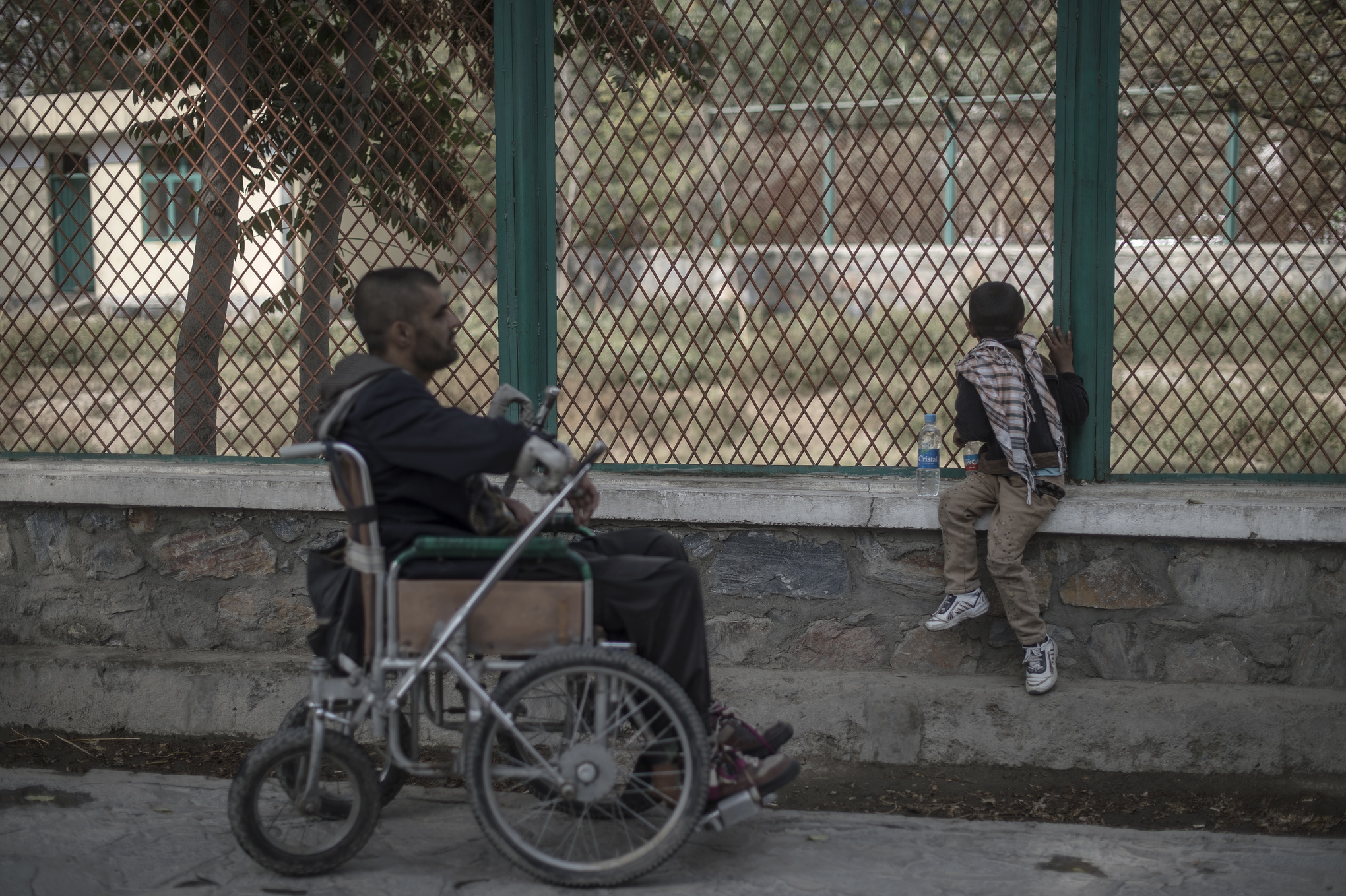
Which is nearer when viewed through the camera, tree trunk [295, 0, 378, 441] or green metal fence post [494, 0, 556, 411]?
green metal fence post [494, 0, 556, 411]

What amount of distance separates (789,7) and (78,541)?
10.1m

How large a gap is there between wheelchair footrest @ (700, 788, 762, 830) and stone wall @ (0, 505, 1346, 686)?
4.10 feet

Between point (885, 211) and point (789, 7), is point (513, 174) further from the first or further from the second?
point (789, 7)

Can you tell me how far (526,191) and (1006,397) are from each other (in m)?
1.82

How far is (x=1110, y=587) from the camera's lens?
399 cm

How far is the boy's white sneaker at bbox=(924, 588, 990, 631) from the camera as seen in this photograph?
392cm

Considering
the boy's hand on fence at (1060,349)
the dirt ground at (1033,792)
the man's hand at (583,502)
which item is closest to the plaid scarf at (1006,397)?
the boy's hand on fence at (1060,349)

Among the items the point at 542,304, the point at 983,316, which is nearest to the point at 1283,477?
the point at 983,316

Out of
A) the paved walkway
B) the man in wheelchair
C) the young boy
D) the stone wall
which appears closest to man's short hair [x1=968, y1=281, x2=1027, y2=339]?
the young boy

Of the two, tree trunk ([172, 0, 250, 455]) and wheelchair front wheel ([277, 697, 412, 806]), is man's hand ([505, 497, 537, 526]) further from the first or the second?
tree trunk ([172, 0, 250, 455])

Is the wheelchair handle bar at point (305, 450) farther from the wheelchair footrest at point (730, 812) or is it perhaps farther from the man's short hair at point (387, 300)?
the wheelchair footrest at point (730, 812)

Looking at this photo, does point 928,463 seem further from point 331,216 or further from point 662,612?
point 331,216

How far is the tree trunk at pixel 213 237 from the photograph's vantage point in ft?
14.9

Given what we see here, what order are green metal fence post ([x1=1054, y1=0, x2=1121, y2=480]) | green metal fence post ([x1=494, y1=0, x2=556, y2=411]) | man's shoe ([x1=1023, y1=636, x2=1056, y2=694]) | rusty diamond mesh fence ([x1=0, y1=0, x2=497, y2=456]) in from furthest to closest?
1. rusty diamond mesh fence ([x1=0, y1=0, x2=497, y2=456])
2. green metal fence post ([x1=494, y1=0, x2=556, y2=411])
3. green metal fence post ([x1=1054, y1=0, x2=1121, y2=480])
4. man's shoe ([x1=1023, y1=636, x2=1056, y2=694])
